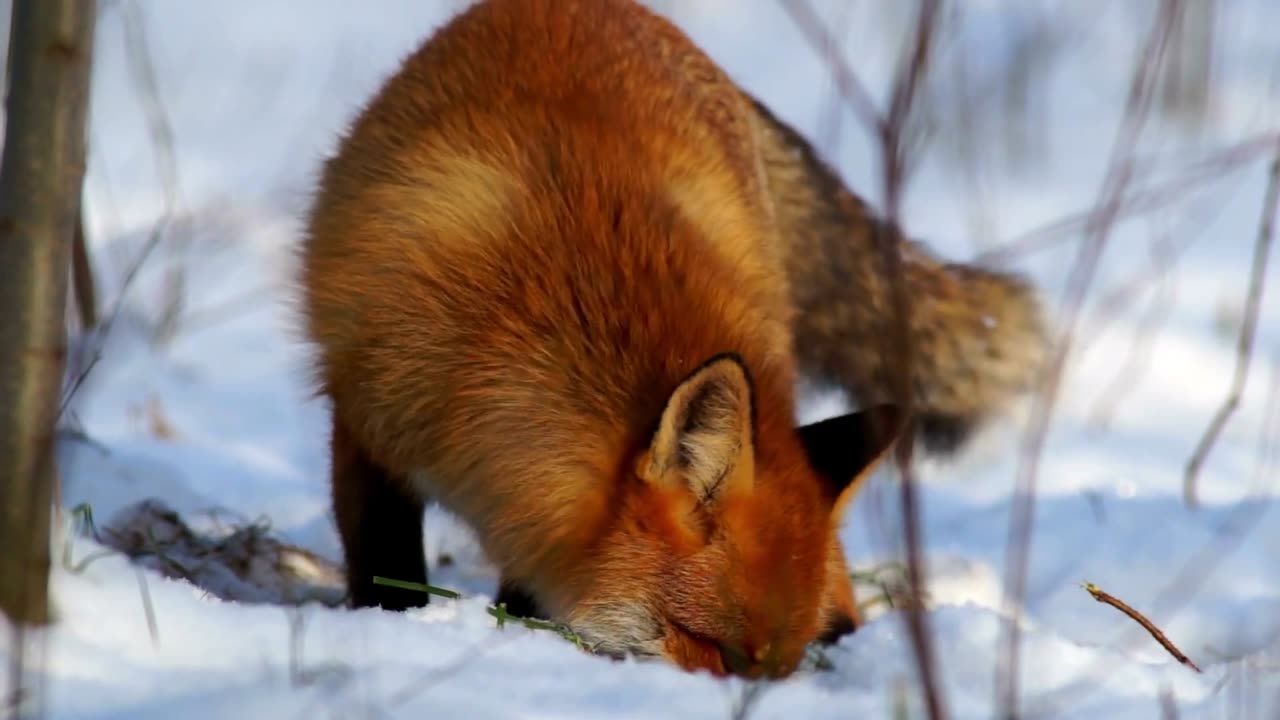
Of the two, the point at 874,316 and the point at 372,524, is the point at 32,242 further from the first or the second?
the point at 874,316

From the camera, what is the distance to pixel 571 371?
2.64 meters

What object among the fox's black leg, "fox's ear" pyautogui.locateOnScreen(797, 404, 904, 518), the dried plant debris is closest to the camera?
"fox's ear" pyautogui.locateOnScreen(797, 404, 904, 518)

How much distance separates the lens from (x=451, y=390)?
2717 mm

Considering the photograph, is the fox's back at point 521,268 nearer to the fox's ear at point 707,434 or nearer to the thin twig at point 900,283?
the fox's ear at point 707,434

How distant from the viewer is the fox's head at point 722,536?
2.40 m

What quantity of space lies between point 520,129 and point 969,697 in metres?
1.48

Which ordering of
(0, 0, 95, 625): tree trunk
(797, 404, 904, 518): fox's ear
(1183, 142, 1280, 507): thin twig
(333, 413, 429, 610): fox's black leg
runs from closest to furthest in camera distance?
(0, 0, 95, 625): tree trunk → (797, 404, 904, 518): fox's ear → (333, 413, 429, 610): fox's black leg → (1183, 142, 1280, 507): thin twig

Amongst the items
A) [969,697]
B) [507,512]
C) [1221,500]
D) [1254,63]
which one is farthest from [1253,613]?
[1254,63]

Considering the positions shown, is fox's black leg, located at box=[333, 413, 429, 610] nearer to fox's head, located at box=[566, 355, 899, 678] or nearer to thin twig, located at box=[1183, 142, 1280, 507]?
fox's head, located at box=[566, 355, 899, 678]

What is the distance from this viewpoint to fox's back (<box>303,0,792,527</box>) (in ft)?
8.69

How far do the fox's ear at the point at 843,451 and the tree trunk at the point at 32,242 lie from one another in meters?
1.40

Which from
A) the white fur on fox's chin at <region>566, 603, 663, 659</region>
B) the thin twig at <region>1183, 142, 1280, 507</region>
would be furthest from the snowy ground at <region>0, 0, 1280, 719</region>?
the white fur on fox's chin at <region>566, 603, 663, 659</region>

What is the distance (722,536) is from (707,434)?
19 centimetres

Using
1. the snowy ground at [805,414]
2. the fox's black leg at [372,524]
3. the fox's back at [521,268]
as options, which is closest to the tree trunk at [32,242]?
the snowy ground at [805,414]
